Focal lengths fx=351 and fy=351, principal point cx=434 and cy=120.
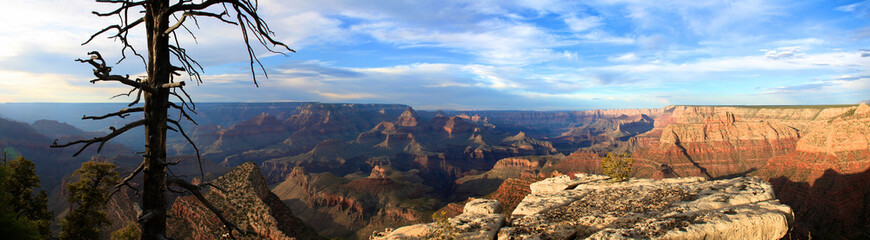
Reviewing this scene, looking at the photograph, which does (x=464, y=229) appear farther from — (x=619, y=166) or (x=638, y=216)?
(x=619, y=166)

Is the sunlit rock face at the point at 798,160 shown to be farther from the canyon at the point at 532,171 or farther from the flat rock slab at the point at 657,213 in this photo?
the flat rock slab at the point at 657,213

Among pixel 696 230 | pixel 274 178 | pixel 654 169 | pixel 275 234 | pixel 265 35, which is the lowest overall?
pixel 274 178

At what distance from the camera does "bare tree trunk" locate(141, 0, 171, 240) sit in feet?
16.1

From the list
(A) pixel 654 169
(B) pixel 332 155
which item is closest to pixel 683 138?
(A) pixel 654 169

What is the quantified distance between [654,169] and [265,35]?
141 meters

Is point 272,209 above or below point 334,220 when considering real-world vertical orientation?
above

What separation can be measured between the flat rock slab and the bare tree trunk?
11926 millimetres

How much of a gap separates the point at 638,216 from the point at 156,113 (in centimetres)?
1672

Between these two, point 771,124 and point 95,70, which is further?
point 771,124

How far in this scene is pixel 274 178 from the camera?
153 m

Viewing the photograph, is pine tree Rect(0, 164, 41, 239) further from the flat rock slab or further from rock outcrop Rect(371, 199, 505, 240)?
the flat rock slab

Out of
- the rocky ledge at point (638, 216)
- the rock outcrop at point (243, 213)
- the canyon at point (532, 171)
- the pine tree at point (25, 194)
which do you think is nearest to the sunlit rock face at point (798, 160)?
the canyon at point (532, 171)

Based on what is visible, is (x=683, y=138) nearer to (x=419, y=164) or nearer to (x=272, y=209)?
(x=419, y=164)

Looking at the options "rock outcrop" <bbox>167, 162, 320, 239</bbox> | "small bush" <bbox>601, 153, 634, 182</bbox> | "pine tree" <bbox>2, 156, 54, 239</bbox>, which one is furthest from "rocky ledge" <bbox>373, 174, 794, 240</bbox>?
"pine tree" <bbox>2, 156, 54, 239</bbox>
